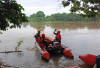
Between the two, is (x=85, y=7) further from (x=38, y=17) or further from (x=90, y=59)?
(x=38, y=17)

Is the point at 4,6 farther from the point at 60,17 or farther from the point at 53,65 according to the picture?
the point at 60,17

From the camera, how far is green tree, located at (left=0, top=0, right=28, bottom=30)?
753 cm

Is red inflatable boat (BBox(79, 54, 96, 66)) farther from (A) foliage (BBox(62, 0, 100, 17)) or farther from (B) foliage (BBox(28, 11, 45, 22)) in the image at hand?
(B) foliage (BBox(28, 11, 45, 22))

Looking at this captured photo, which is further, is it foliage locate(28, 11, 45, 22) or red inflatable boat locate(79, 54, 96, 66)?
foliage locate(28, 11, 45, 22)

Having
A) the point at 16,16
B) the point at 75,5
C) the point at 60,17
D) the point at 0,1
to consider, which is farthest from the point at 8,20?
the point at 60,17

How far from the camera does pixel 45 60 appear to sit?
8.61 metres

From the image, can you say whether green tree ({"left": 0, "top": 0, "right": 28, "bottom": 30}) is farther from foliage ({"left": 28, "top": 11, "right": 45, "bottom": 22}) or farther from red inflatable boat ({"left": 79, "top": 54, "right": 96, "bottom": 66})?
foliage ({"left": 28, "top": 11, "right": 45, "bottom": 22})

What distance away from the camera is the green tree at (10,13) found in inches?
296

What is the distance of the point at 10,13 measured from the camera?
757cm

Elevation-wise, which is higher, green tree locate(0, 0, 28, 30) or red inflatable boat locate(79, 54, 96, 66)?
green tree locate(0, 0, 28, 30)

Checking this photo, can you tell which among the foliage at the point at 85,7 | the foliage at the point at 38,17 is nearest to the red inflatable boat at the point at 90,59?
the foliage at the point at 85,7

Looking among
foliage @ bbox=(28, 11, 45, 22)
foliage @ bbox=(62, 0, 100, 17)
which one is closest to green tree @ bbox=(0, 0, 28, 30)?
foliage @ bbox=(62, 0, 100, 17)

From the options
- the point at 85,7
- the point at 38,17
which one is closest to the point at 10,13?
the point at 85,7

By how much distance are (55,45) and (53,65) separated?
1.38 meters
